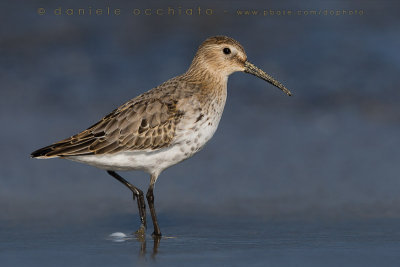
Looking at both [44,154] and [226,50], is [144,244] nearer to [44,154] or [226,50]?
[44,154]

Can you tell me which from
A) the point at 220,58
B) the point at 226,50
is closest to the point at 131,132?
the point at 220,58

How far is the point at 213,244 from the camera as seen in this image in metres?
9.11

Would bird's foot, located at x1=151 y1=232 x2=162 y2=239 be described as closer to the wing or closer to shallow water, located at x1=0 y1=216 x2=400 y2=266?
shallow water, located at x1=0 y1=216 x2=400 y2=266

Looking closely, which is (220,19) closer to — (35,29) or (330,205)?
(35,29)

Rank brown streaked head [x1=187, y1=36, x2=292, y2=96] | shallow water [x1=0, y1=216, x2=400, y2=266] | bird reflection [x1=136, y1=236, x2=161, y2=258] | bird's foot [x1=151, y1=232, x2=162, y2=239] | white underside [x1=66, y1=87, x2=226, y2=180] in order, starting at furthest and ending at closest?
brown streaked head [x1=187, y1=36, x2=292, y2=96], white underside [x1=66, y1=87, x2=226, y2=180], bird's foot [x1=151, y1=232, x2=162, y2=239], bird reflection [x1=136, y1=236, x2=161, y2=258], shallow water [x1=0, y1=216, x2=400, y2=266]

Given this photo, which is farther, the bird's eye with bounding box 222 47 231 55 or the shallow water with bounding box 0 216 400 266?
the bird's eye with bounding box 222 47 231 55

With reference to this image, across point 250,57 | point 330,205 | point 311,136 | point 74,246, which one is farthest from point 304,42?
point 74,246

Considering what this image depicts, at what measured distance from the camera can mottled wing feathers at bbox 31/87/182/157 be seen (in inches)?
382

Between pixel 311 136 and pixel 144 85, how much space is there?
9.89ft

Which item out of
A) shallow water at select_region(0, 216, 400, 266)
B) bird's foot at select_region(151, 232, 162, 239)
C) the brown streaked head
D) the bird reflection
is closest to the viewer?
shallow water at select_region(0, 216, 400, 266)

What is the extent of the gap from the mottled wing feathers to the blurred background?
3.47 ft

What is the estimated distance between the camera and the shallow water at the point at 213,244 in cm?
831

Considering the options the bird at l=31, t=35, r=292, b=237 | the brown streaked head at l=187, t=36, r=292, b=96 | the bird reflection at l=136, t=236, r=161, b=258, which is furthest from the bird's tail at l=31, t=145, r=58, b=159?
the brown streaked head at l=187, t=36, r=292, b=96

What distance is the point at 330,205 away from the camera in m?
10.9
